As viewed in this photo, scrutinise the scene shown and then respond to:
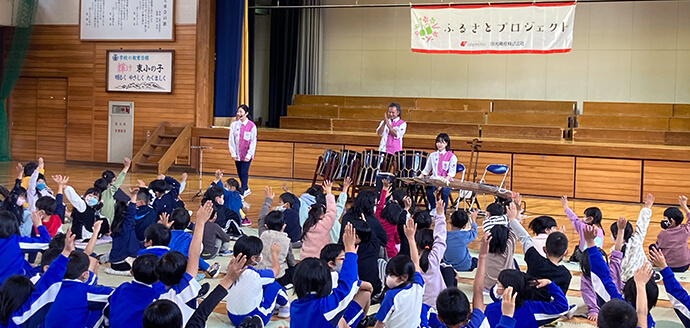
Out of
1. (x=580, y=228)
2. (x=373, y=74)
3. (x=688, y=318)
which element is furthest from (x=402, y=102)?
(x=688, y=318)

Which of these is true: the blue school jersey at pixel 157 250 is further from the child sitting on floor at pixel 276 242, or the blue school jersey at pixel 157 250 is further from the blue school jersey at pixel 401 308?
the blue school jersey at pixel 401 308

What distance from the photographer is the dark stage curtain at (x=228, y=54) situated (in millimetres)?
13477

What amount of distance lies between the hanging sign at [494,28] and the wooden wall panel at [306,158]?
2.30 meters

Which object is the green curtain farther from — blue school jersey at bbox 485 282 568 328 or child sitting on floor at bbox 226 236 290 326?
blue school jersey at bbox 485 282 568 328

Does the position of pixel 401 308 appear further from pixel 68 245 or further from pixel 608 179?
pixel 608 179

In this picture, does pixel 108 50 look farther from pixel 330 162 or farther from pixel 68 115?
pixel 330 162

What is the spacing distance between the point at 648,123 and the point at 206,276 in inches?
367

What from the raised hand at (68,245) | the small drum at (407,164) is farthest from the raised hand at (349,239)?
the small drum at (407,164)

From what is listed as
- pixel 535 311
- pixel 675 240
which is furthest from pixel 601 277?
pixel 675 240

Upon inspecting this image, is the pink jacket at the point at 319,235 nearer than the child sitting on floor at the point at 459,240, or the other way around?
the pink jacket at the point at 319,235

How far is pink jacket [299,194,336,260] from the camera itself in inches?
205

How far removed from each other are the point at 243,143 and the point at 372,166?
66.5 inches

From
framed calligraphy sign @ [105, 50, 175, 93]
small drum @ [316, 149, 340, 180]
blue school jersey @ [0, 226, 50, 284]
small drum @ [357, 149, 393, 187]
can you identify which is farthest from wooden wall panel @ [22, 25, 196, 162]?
blue school jersey @ [0, 226, 50, 284]

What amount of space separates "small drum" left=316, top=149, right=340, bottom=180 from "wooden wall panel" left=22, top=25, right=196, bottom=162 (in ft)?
12.7
